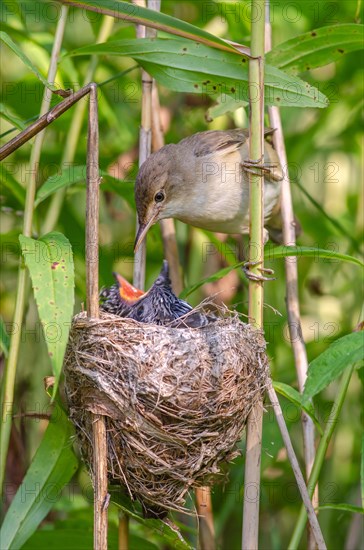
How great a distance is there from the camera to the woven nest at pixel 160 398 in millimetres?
2389

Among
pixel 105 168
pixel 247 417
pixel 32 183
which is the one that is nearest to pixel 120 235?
pixel 105 168

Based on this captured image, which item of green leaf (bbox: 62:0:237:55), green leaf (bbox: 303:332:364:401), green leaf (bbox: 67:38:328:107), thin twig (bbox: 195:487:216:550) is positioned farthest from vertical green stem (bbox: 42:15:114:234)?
green leaf (bbox: 303:332:364:401)

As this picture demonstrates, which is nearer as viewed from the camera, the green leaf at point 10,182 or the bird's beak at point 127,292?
the green leaf at point 10,182

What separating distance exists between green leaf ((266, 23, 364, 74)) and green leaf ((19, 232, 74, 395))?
108 centimetres

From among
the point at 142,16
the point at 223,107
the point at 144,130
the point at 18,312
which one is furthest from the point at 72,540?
the point at 142,16

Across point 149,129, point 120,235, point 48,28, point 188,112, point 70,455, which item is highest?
point 48,28

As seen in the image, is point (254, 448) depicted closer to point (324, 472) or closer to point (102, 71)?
point (324, 472)

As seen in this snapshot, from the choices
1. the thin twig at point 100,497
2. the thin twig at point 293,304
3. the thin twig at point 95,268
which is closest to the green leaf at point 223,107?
the thin twig at point 293,304

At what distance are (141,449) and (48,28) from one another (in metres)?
2.85

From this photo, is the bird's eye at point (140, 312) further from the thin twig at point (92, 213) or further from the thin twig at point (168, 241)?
the thin twig at point (92, 213)

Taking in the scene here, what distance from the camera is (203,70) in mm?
2574

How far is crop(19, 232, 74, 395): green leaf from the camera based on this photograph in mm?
2098

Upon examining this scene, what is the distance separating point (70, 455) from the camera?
2.76 m

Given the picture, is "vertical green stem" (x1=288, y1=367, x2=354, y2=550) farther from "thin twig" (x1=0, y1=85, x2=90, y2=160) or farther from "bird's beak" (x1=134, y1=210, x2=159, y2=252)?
"thin twig" (x1=0, y1=85, x2=90, y2=160)
